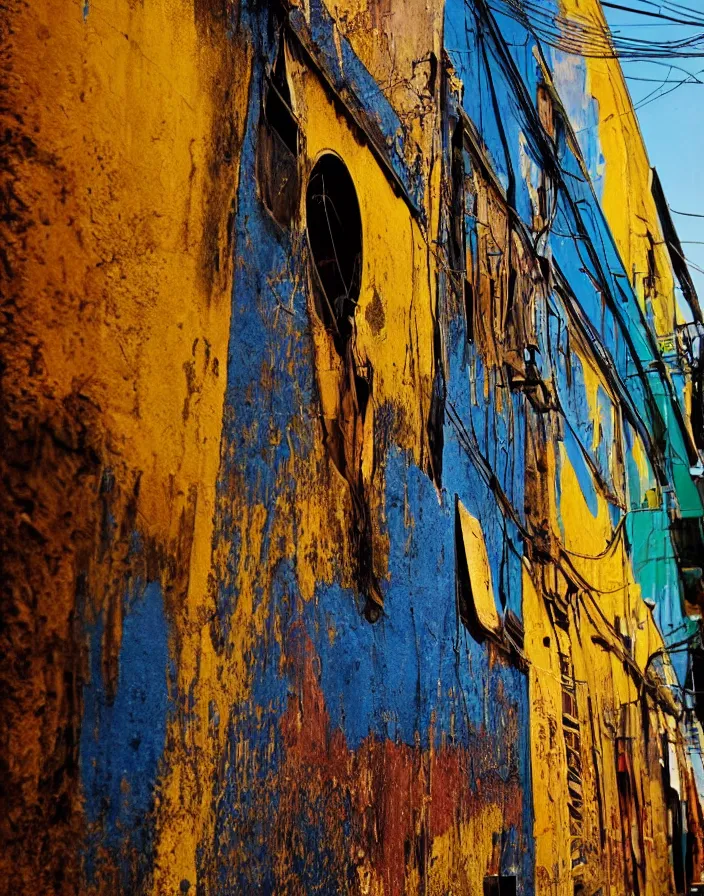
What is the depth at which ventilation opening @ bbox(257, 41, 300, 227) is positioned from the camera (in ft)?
12.3

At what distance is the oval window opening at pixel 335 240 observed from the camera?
4441 mm

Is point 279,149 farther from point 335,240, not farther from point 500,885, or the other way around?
point 500,885

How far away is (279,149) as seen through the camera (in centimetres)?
391

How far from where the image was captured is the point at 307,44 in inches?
168

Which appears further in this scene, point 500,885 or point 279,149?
point 500,885

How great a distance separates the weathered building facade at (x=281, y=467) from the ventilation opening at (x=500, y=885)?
0.03 m

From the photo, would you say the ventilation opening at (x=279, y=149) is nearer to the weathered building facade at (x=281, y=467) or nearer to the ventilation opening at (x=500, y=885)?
the weathered building facade at (x=281, y=467)

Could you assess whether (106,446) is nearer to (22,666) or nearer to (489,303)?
(22,666)

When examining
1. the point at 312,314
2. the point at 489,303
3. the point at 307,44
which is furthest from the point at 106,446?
the point at 489,303

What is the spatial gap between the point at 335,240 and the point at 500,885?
362 cm

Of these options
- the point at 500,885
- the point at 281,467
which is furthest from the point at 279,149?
the point at 500,885

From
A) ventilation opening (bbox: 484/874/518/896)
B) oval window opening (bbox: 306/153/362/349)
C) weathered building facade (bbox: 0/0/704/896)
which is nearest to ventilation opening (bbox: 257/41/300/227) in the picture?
weathered building facade (bbox: 0/0/704/896)

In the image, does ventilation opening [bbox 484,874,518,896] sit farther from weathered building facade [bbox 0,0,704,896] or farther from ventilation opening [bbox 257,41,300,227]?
ventilation opening [bbox 257,41,300,227]

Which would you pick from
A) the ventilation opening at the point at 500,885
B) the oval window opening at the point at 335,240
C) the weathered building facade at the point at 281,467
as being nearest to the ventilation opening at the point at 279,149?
the weathered building facade at the point at 281,467
